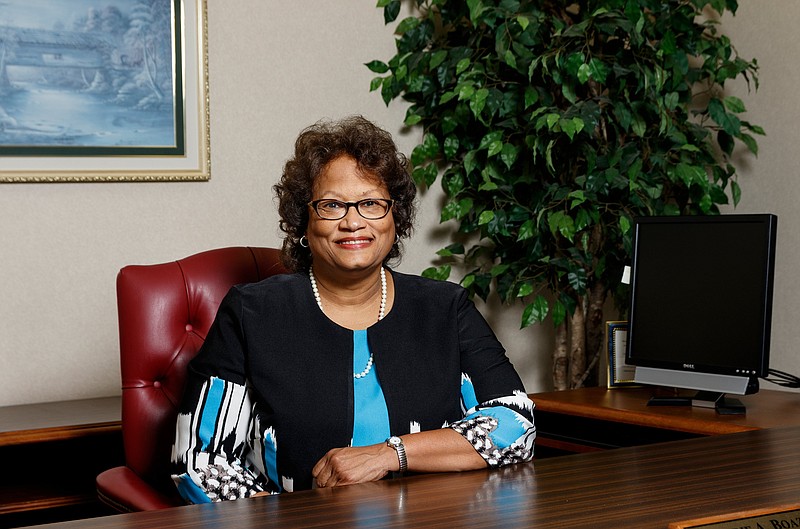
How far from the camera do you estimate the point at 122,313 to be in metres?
2.17

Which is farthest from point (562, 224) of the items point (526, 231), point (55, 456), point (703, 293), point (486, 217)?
point (55, 456)

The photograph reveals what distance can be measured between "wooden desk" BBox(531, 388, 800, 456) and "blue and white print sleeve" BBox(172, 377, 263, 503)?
1.01 m

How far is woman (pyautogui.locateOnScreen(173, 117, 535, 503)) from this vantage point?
182 centimetres

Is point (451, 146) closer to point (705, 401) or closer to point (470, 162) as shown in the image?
point (470, 162)

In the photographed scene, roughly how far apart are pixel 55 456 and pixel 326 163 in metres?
1.37

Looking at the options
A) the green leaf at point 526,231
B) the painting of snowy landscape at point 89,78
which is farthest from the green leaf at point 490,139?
→ the painting of snowy landscape at point 89,78

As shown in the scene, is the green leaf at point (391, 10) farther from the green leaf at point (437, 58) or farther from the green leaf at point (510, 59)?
the green leaf at point (510, 59)

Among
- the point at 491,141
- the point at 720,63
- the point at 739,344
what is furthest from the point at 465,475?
the point at 720,63

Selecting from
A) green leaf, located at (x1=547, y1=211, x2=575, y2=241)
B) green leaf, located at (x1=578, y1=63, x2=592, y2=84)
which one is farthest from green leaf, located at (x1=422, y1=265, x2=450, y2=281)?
green leaf, located at (x1=578, y1=63, x2=592, y2=84)

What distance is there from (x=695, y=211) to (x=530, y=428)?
64.6 inches

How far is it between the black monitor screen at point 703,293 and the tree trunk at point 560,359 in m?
0.74

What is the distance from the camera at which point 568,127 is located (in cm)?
293

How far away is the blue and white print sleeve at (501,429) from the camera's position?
1.81 metres

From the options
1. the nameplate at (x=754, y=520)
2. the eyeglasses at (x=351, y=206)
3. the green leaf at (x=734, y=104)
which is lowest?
the nameplate at (x=754, y=520)
